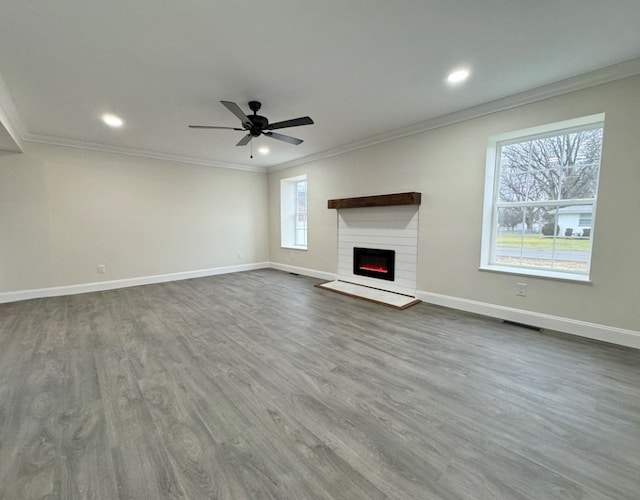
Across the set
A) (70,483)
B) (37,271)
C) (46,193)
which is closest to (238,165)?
(46,193)

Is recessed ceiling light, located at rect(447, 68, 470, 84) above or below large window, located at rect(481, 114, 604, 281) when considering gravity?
above

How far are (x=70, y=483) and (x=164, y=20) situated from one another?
2.76 m

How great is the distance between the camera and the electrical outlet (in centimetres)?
318

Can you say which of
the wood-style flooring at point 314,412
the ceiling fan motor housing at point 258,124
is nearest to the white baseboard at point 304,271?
the wood-style flooring at point 314,412

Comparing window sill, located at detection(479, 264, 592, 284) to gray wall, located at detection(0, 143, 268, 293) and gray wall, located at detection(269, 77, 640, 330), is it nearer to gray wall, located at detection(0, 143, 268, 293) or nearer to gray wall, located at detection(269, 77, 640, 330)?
gray wall, located at detection(269, 77, 640, 330)

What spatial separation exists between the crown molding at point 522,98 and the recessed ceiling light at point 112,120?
3.50 meters

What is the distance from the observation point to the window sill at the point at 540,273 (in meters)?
2.86

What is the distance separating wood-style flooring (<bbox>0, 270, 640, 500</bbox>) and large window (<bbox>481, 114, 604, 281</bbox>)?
2.86 feet

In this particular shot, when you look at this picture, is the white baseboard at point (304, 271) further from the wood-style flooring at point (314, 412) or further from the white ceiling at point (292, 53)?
the white ceiling at point (292, 53)

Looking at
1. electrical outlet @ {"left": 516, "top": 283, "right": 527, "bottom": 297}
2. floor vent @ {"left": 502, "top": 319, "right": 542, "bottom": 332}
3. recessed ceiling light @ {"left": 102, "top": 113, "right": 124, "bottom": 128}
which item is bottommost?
floor vent @ {"left": 502, "top": 319, "right": 542, "bottom": 332}

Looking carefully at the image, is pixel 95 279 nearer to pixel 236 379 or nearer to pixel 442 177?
pixel 236 379

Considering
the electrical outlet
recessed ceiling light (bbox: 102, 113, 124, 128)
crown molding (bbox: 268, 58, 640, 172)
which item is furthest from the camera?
recessed ceiling light (bbox: 102, 113, 124, 128)

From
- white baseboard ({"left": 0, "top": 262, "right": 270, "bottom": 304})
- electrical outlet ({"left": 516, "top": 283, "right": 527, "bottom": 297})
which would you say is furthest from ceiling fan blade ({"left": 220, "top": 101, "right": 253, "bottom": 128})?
white baseboard ({"left": 0, "top": 262, "right": 270, "bottom": 304})

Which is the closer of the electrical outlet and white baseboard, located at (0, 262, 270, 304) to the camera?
the electrical outlet
